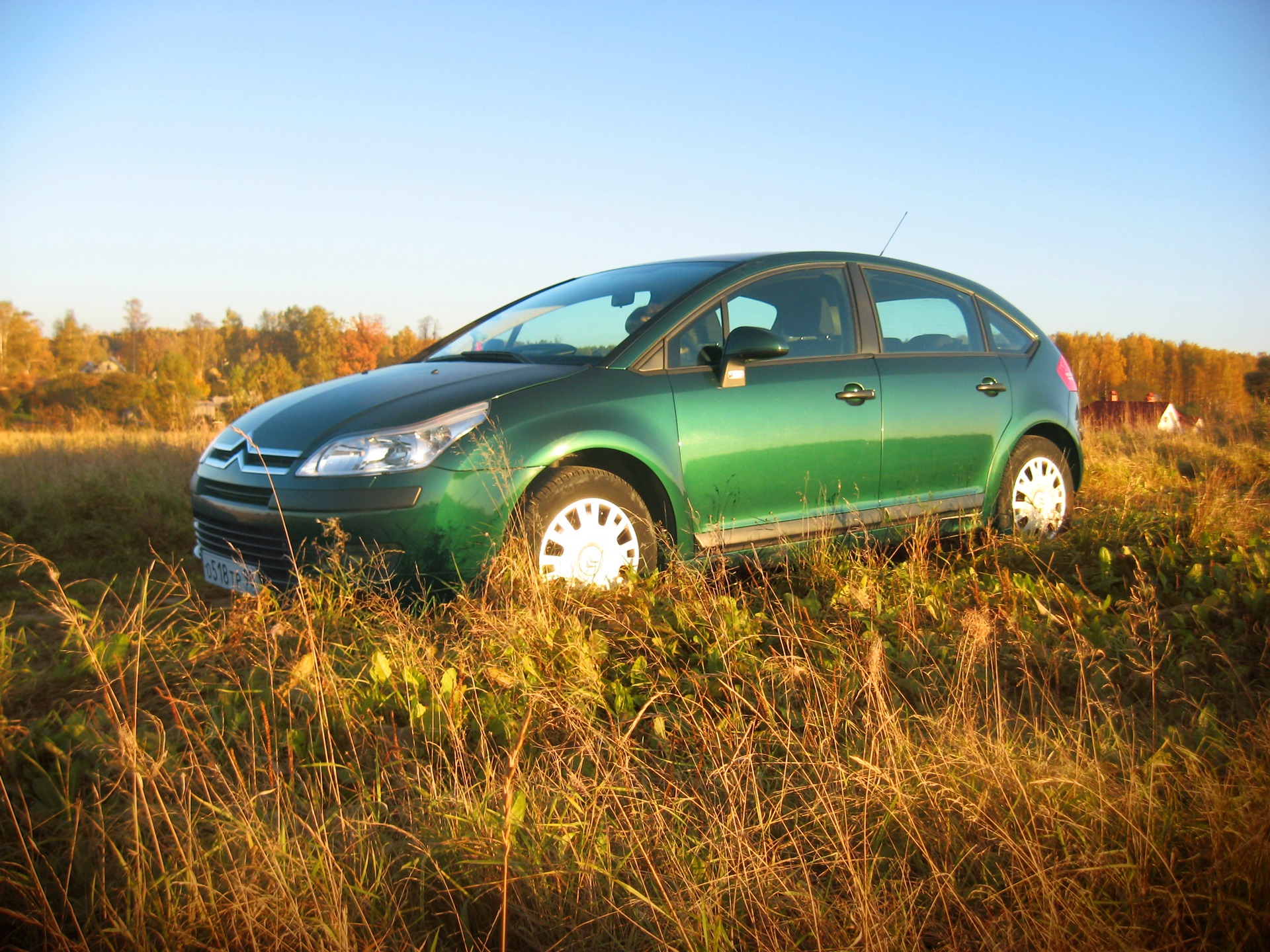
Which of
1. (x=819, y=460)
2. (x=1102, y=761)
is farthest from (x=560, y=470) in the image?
(x=1102, y=761)

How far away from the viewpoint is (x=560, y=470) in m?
3.45

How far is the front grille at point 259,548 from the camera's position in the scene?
3.35 meters

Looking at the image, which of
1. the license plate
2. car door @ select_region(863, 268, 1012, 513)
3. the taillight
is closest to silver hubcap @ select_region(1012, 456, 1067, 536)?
car door @ select_region(863, 268, 1012, 513)

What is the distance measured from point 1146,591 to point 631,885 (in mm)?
2098

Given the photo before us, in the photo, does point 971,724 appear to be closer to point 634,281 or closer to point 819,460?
point 819,460

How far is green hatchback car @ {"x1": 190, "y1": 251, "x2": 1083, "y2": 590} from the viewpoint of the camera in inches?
130

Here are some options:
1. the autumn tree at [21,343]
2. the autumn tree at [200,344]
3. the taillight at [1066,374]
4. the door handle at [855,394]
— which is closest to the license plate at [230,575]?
the door handle at [855,394]

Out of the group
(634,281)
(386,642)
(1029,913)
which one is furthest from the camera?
(634,281)

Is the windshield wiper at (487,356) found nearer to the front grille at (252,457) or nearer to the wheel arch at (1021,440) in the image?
the front grille at (252,457)

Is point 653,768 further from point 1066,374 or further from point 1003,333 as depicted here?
point 1066,374

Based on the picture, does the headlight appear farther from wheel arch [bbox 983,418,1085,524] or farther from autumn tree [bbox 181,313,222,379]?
autumn tree [bbox 181,313,222,379]

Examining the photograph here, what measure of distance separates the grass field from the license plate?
0.59 ft

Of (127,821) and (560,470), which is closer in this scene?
(127,821)

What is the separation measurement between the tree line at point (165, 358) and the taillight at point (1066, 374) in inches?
530
